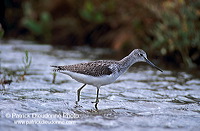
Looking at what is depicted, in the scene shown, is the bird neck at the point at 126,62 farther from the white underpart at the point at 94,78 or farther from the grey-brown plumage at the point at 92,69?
the white underpart at the point at 94,78

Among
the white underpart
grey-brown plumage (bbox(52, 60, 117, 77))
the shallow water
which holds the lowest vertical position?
the shallow water

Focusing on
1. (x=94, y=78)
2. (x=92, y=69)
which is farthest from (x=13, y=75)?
(x=94, y=78)

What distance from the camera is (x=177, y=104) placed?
264 inches

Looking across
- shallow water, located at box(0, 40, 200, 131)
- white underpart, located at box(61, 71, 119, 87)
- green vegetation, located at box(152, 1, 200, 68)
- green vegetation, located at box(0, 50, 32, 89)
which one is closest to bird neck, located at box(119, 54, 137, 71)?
white underpart, located at box(61, 71, 119, 87)

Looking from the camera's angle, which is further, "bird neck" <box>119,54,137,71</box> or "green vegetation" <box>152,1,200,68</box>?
"green vegetation" <box>152,1,200,68</box>

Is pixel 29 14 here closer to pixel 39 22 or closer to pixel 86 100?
pixel 39 22

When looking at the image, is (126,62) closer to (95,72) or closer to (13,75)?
(95,72)

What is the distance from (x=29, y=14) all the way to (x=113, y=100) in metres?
11.0

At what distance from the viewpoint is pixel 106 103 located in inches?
264

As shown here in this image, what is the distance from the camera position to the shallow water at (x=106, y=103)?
5.25 metres

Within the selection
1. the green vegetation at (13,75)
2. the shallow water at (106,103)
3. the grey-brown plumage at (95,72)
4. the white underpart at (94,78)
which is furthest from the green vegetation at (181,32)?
the white underpart at (94,78)

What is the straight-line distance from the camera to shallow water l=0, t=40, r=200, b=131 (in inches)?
207

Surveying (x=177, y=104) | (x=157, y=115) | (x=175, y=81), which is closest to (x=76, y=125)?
(x=157, y=115)

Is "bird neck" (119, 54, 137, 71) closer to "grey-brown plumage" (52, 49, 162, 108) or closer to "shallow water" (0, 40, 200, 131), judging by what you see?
"grey-brown plumage" (52, 49, 162, 108)
